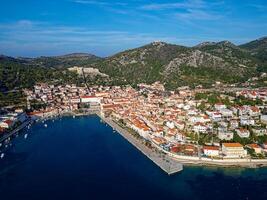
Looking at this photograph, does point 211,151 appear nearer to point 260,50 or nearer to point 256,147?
point 256,147

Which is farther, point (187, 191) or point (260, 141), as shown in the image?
point (260, 141)

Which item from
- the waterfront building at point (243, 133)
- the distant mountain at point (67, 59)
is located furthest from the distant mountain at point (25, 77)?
the waterfront building at point (243, 133)

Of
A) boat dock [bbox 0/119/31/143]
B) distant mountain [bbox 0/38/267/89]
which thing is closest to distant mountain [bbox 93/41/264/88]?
distant mountain [bbox 0/38/267/89]

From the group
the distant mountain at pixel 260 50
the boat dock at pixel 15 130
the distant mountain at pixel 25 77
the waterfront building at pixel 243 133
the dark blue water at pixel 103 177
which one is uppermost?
the distant mountain at pixel 260 50

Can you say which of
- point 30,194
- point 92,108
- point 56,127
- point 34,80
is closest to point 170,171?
point 30,194

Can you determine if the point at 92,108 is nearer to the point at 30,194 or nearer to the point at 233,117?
the point at 233,117

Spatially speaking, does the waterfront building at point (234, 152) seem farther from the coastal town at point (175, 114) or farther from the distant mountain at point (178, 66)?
the distant mountain at point (178, 66)

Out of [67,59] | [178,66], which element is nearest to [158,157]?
[178,66]
